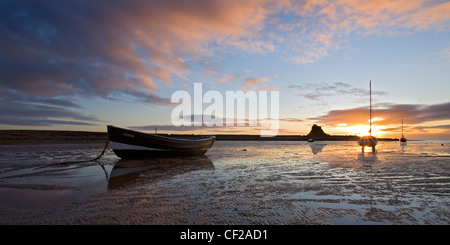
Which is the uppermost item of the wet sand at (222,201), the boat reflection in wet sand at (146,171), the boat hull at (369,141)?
the boat hull at (369,141)

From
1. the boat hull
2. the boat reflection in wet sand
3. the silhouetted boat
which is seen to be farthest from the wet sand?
the boat hull

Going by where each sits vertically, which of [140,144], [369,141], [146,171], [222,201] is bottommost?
[146,171]

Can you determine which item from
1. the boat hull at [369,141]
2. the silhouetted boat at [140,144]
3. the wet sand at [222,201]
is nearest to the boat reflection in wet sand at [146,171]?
the wet sand at [222,201]

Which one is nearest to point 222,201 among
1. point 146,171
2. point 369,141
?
point 146,171

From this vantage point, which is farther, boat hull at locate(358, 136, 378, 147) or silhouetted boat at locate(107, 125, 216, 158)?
boat hull at locate(358, 136, 378, 147)

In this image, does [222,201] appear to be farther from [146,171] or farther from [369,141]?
[369,141]

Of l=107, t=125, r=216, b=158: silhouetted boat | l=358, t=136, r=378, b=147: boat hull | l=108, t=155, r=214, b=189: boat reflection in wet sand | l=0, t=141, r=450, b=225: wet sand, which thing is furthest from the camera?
l=358, t=136, r=378, b=147: boat hull

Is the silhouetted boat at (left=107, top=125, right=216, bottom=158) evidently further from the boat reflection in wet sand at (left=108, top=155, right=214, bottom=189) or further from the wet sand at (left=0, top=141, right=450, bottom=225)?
the wet sand at (left=0, top=141, right=450, bottom=225)

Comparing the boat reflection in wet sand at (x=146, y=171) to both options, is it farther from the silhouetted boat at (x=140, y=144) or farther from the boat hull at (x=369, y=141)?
the boat hull at (x=369, y=141)

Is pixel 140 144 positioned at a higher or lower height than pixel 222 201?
higher

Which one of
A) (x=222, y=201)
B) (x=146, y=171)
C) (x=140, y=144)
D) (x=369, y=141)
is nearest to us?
(x=222, y=201)

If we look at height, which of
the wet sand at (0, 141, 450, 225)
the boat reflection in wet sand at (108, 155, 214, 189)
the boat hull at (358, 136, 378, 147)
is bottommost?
the boat reflection in wet sand at (108, 155, 214, 189)
